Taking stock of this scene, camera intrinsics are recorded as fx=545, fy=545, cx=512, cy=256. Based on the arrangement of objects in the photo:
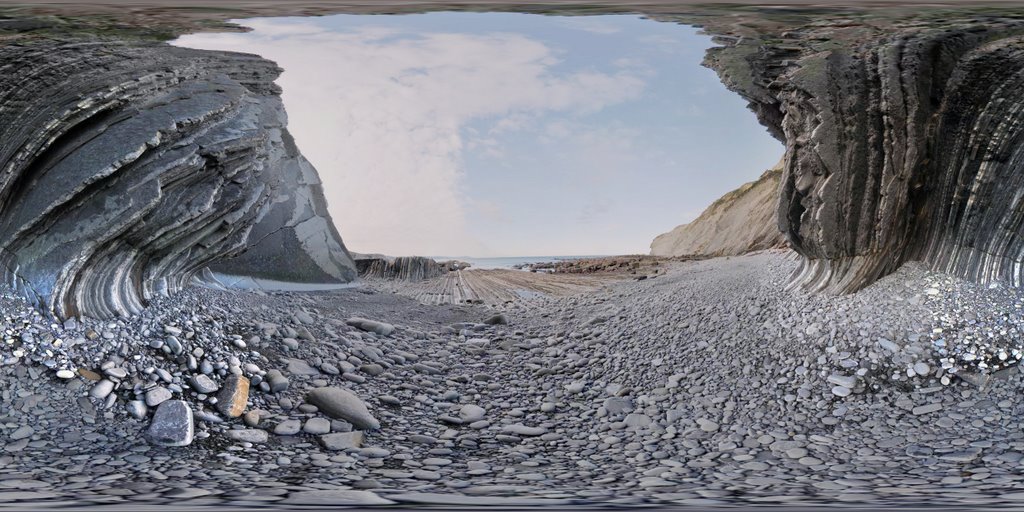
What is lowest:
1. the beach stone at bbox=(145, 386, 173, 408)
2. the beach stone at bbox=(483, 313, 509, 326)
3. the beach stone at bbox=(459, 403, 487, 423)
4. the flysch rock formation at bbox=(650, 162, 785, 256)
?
the beach stone at bbox=(459, 403, 487, 423)

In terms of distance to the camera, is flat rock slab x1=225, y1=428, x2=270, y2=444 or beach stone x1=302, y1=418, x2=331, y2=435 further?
beach stone x1=302, y1=418, x2=331, y2=435

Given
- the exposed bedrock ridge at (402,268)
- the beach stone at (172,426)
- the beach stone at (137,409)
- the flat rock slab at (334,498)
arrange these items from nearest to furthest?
1. the flat rock slab at (334,498)
2. the beach stone at (172,426)
3. the beach stone at (137,409)
4. the exposed bedrock ridge at (402,268)

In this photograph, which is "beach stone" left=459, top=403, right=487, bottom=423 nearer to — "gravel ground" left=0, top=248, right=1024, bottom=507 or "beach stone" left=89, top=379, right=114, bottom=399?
"gravel ground" left=0, top=248, right=1024, bottom=507

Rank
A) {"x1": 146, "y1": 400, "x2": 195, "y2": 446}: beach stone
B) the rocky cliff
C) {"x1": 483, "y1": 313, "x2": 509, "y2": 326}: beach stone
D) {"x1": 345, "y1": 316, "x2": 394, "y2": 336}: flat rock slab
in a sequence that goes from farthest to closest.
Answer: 1. {"x1": 483, "y1": 313, "x2": 509, "y2": 326}: beach stone
2. {"x1": 345, "y1": 316, "x2": 394, "y2": 336}: flat rock slab
3. the rocky cliff
4. {"x1": 146, "y1": 400, "x2": 195, "y2": 446}: beach stone

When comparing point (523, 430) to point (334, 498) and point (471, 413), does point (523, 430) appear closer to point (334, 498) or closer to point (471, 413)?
point (471, 413)

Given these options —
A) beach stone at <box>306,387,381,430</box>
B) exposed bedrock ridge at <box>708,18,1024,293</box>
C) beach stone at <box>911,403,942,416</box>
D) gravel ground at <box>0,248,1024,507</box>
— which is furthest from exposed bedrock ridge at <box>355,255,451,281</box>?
beach stone at <box>911,403,942,416</box>

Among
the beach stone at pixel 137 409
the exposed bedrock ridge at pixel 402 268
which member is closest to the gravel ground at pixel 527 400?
the beach stone at pixel 137 409

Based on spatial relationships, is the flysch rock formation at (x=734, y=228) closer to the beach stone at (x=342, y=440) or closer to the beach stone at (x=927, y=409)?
the beach stone at (x=927, y=409)

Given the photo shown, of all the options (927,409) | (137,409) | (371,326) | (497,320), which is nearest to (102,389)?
(137,409)
